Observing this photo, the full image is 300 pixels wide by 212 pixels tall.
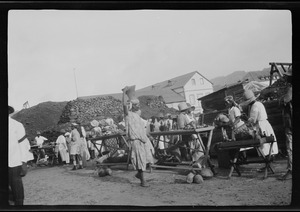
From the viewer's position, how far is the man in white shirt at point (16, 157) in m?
5.47

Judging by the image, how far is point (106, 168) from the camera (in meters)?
6.45

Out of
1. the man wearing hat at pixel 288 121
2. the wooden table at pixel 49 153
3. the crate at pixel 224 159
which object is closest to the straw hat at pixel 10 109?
the wooden table at pixel 49 153

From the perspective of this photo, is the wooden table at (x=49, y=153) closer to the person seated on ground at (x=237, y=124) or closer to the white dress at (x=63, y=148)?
the white dress at (x=63, y=148)

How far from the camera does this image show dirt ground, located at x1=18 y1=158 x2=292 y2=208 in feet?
17.1

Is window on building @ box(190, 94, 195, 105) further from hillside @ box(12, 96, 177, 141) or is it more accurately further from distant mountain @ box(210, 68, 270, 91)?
distant mountain @ box(210, 68, 270, 91)

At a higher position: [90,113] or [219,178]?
[90,113]

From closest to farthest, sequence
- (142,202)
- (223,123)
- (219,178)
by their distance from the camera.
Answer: (142,202)
(219,178)
(223,123)

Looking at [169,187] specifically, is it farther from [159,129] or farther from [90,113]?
[90,113]

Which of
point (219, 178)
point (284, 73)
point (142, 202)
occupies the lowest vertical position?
point (142, 202)

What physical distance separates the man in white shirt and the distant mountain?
13.1ft
